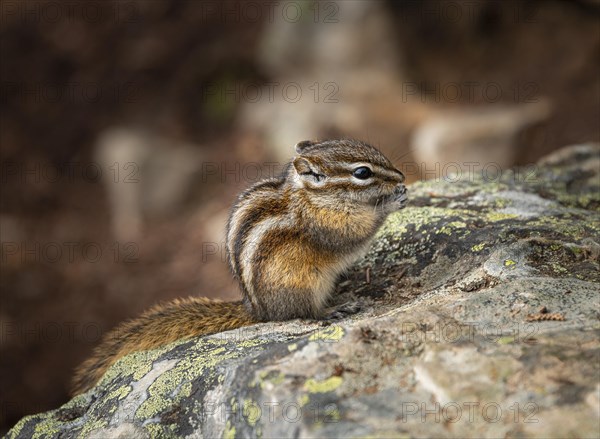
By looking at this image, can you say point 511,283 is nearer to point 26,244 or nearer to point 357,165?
point 357,165

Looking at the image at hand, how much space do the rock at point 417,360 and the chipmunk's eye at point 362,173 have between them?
52 cm

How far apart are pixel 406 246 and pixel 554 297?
150 centimetres

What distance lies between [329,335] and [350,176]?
1837 mm

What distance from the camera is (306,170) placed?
483 centimetres

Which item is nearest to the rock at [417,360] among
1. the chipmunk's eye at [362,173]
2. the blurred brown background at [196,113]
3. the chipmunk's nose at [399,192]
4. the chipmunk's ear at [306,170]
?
the chipmunk's nose at [399,192]

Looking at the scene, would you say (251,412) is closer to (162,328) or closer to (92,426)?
(92,426)

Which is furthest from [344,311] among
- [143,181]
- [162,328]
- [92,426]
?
[143,181]

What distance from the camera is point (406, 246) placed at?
15.9 feet

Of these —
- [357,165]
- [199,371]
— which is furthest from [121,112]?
[199,371]

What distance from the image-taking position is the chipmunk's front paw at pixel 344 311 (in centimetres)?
434

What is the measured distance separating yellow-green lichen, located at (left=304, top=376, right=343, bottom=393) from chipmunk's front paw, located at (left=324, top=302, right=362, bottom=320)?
4.47 ft

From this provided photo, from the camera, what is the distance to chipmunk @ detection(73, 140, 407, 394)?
448 centimetres

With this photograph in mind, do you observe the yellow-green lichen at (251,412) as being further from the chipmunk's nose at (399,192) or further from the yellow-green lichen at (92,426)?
the chipmunk's nose at (399,192)

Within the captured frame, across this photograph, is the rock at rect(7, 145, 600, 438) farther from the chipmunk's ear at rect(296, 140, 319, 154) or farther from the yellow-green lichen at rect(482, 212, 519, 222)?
the chipmunk's ear at rect(296, 140, 319, 154)
